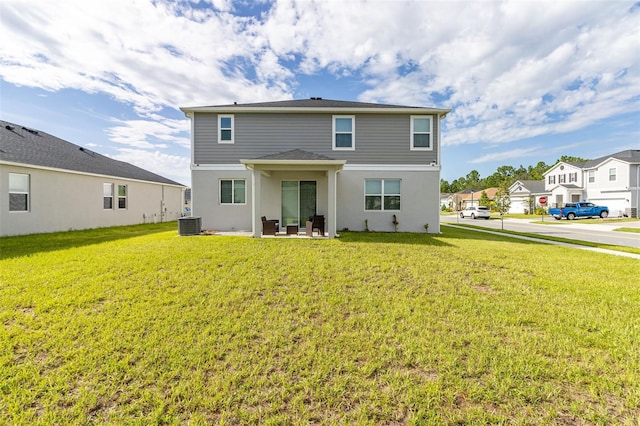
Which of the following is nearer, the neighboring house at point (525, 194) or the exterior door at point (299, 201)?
the exterior door at point (299, 201)

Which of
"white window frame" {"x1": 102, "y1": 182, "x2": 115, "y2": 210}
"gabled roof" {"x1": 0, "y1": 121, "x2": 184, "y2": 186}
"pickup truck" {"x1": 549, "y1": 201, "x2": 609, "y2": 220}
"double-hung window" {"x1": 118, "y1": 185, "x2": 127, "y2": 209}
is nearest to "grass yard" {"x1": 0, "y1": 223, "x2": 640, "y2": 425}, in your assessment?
"gabled roof" {"x1": 0, "y1": 121, "x2": 184, "y2": 186}

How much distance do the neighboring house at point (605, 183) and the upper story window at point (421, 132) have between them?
106 feet

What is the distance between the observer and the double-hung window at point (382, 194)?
12328mm

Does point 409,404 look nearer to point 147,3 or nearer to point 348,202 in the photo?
point 348,202

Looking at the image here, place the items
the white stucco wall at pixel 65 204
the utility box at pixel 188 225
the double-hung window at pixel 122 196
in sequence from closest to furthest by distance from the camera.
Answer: the utility box at pixel 188 225, the white stucco wall at pixel 65 204, the double-hung window at pixel 122 196

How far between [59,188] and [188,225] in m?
8.65

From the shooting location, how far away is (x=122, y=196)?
17500 mm

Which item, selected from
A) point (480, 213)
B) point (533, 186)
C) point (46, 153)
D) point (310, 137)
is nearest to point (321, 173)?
point (310, 137)

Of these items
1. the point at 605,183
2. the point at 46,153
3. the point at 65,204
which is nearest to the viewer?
the point at 65,204

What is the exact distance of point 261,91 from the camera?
53.7ft

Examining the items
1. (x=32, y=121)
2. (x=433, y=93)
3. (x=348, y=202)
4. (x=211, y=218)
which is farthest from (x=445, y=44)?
(x=32, y=121)

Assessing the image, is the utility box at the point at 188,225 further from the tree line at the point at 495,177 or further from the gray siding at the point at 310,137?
the tree line at the point at 495,177

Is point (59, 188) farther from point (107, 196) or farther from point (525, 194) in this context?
point (525, 194)

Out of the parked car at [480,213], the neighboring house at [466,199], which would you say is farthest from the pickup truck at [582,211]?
the neighboring house at [466,199]
